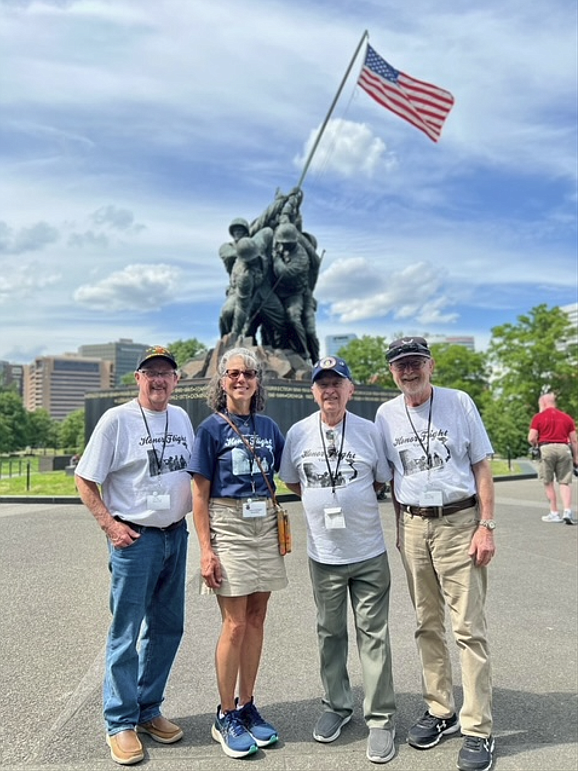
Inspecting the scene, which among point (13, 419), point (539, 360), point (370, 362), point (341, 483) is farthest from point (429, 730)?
point (13, 419)

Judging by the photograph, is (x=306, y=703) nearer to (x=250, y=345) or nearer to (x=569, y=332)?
(x=250, y=345)

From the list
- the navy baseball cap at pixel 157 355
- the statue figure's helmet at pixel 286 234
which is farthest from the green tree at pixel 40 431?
the navy baseball cap at pixel 157 355

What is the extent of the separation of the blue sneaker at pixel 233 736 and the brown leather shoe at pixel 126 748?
0.36 m

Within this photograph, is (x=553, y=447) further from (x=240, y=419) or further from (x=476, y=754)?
(x=240, y=419)

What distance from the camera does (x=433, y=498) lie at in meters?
3.15

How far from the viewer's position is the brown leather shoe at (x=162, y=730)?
303cm

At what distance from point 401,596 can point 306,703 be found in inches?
89.7

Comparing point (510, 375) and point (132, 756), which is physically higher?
point (510, 375)

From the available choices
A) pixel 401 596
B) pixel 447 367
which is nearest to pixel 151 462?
pixel 401 596

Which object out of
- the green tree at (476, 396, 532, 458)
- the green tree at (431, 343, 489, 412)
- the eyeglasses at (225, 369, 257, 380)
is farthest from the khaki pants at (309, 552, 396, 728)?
the green tree at (431, 343, 489, 412)

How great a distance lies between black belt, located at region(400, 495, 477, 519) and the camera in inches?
124

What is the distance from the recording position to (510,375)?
4347 cm

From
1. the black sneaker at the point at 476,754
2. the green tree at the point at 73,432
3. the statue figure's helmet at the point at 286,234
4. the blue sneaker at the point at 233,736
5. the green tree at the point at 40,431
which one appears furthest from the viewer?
the green tree at the point at 73,432

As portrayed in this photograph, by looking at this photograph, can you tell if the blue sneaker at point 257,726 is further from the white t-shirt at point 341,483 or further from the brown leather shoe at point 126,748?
the white t-shirt at point 341,483
